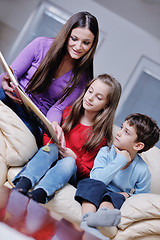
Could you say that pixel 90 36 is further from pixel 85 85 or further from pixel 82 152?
pixel 82 152

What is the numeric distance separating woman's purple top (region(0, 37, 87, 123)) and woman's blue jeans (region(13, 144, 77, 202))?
1.40ft

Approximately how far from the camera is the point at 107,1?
234 centimetres

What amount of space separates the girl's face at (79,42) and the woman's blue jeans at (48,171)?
59 cm

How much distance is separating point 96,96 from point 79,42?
34 centimetres

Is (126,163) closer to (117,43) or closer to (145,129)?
(145,129)

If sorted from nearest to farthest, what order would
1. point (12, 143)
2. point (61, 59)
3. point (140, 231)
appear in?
point (140, 231) < point (12, 143) < point (61, 59)

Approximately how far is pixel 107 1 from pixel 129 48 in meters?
0.38

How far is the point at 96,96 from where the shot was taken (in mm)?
1688

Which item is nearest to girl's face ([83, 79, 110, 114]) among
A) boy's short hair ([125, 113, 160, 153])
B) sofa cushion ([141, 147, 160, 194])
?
boy's short hair ([125, 113, 160, 153])

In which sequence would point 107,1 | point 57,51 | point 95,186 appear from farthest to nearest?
point 107,1, point 57,51, point 95,186

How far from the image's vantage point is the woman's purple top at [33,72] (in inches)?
73.2

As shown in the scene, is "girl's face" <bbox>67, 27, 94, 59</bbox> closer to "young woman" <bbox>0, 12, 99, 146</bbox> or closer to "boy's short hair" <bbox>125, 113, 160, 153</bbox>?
"young woman" <bbox>0, 12, 99, 146</bbox>

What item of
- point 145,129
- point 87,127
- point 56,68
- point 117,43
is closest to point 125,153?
point 145,129

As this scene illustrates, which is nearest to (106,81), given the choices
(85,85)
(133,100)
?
(85,85)
